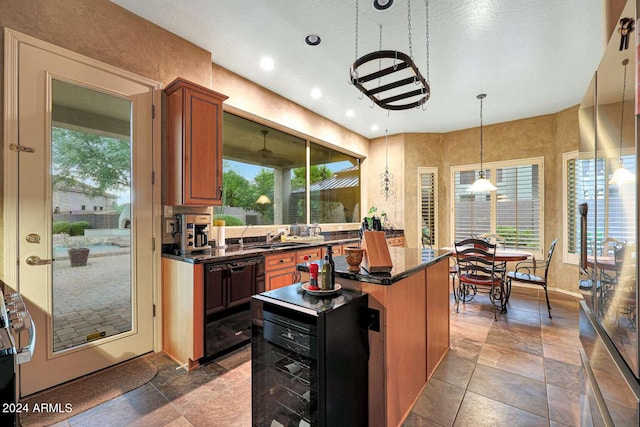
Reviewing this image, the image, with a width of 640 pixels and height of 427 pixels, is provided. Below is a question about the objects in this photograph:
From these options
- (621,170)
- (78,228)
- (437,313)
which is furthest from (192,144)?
(621,170)

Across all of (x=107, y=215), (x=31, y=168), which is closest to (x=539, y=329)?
(x=107, y=215)

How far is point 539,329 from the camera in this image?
127 inches

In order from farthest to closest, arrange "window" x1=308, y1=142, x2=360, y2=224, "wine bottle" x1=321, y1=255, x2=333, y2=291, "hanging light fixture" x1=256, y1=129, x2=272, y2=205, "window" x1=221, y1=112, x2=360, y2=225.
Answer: "window" x1=308, y1=142, x2=360, y2=224 → "hanging light fixture" x1=256, y1=129, x2=272, y2=205 → "window" x1=221, y1=112, x2=360, y2=225 → "wine bottle" x1=321, y1=255, x2=333, y2=291

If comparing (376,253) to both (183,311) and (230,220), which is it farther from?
(230,220)

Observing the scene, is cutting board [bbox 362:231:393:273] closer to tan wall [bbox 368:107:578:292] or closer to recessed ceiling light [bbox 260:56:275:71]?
recessed ceiling light [bbox 260:56:275:71]

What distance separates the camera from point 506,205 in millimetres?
5465

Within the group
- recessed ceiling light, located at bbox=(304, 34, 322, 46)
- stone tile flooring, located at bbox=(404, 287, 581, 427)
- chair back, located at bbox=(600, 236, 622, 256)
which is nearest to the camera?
chair back, located at bbox=(600, 236, 622, 256)

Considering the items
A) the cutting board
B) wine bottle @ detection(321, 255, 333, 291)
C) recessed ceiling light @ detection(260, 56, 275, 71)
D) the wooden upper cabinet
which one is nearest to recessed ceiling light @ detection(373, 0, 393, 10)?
recessed ceiling light @ detection(260, 56, 275, 71)

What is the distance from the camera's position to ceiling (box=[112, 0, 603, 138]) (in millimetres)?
2482

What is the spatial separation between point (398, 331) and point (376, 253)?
49 centimetres

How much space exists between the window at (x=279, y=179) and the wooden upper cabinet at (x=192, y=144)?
76 cm

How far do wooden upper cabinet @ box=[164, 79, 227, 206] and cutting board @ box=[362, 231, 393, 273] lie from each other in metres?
1.81

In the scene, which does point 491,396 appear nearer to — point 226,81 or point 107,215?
point 107,215

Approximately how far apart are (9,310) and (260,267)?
1.95 meters
